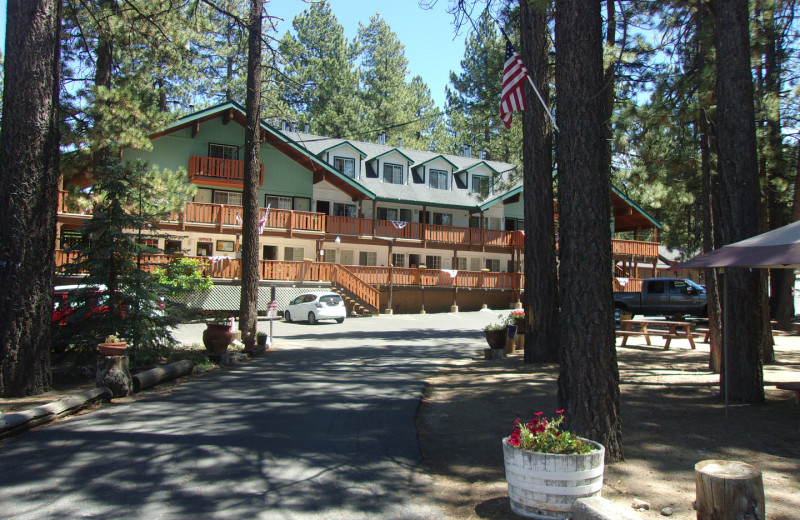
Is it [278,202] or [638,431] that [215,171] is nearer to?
[278,202]

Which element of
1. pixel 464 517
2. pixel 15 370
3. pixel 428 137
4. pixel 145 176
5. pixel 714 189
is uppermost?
pixel 428 137

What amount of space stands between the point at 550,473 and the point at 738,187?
19.6ft

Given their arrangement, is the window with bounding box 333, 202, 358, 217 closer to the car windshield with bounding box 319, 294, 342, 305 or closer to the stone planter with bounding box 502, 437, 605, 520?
the car windshield with bounding box 319, 294, 342, 305

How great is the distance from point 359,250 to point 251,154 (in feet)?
72.5

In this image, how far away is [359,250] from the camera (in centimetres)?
3750

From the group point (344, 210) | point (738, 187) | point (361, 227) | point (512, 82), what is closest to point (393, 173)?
point (344, 210)

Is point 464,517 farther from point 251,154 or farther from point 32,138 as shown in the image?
point 251,154

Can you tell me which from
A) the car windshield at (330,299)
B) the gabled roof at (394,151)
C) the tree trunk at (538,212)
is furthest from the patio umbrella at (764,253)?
the gabled roof at (394,151)

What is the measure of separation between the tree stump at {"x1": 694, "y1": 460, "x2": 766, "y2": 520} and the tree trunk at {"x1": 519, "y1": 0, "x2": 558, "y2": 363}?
8.81 m

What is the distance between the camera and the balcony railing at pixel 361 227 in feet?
96.8

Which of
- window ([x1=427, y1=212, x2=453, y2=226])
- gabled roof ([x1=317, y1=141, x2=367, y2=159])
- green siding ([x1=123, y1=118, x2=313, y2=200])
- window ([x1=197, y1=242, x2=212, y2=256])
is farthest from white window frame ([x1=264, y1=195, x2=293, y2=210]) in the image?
window ([x1=427, y1=212, x2=453, y2=226])

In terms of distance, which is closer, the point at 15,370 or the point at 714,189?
the point at 15,370

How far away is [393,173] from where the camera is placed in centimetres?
3934

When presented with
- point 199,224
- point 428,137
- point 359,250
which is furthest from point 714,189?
point 428,137
